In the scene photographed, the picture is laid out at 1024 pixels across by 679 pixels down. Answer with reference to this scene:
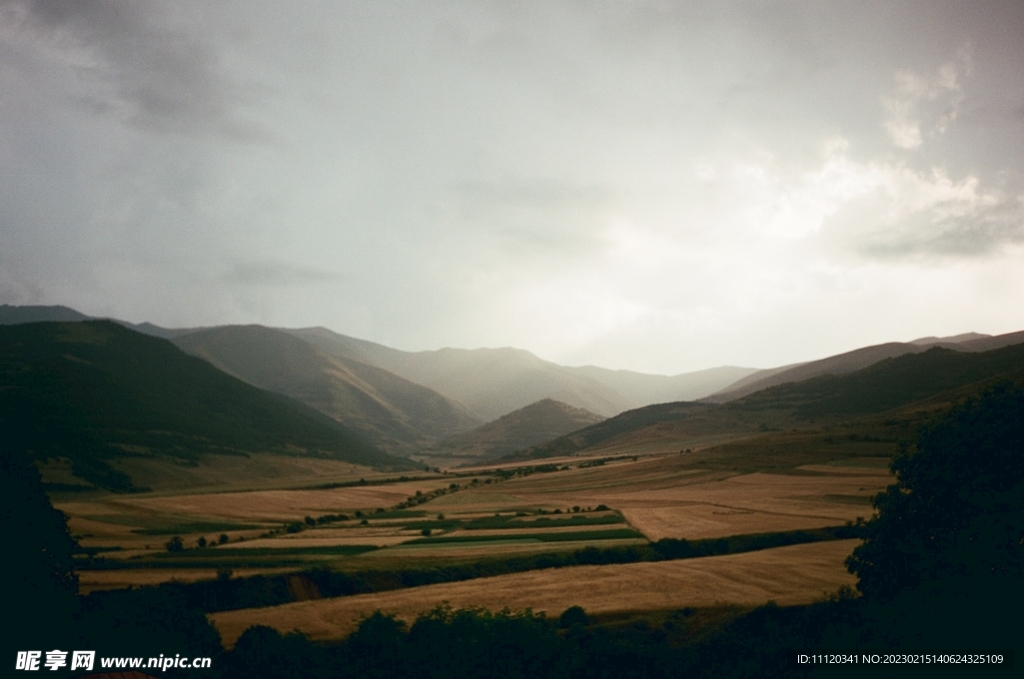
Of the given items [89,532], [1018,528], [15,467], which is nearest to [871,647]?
[1018,528]

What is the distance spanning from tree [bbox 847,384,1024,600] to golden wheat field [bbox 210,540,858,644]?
286 inches

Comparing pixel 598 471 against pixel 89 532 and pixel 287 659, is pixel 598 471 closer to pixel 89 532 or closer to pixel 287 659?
pixel 89 532

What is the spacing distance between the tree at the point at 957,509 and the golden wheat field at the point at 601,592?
7.26m

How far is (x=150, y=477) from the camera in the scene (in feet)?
535

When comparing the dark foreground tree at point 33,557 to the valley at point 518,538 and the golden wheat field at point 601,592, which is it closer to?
the valley at point 518,538

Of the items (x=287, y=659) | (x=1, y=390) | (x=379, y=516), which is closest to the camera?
(x=287, y=659)

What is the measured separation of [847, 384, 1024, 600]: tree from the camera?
27719 millimetres

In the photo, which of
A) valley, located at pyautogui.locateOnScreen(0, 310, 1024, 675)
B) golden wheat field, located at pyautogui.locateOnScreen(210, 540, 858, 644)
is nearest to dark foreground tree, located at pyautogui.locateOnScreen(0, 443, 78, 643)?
valley, located at pyautogui.locateOnScreen(0, 310, 1024, 675)

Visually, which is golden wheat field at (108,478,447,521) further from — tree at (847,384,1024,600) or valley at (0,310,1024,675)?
tree at (847,384,1024,600)

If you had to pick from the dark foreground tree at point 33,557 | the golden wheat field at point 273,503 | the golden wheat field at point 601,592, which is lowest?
the golden wheat field at point 273,503

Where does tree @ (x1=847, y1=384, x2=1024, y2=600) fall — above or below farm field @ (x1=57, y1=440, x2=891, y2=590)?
above

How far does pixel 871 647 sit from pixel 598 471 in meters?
115

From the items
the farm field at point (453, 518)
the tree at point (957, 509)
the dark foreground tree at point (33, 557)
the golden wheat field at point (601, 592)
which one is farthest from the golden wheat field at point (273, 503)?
the tree at point (957, 509)

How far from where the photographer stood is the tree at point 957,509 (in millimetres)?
27719
